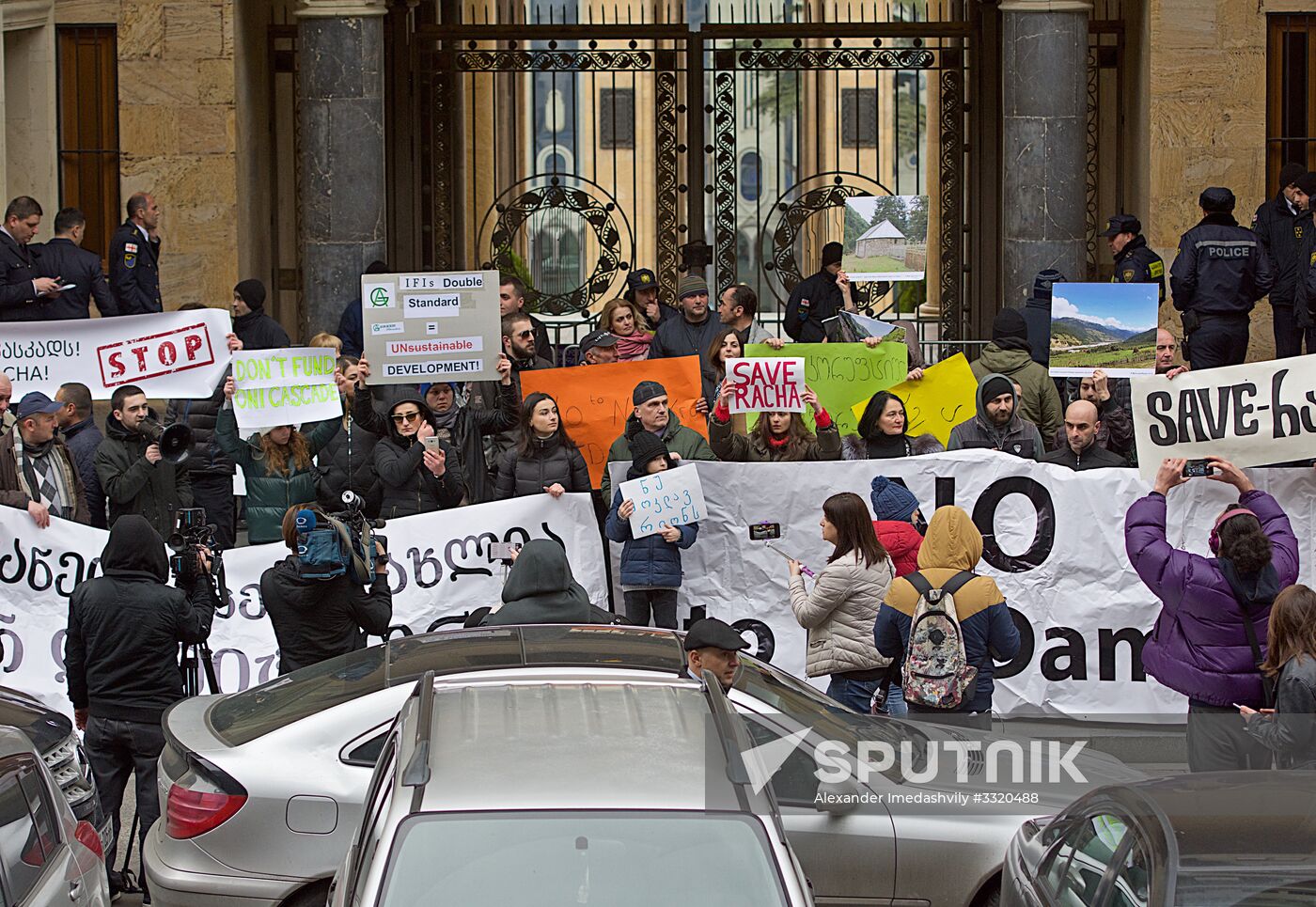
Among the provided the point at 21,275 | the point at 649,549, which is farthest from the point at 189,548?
the point at 21,275

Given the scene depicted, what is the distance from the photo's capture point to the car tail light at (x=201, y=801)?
Result: 672 cm

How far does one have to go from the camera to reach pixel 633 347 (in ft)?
42.4

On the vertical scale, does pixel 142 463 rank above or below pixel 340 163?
below

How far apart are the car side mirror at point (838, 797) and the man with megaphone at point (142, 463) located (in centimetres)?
553

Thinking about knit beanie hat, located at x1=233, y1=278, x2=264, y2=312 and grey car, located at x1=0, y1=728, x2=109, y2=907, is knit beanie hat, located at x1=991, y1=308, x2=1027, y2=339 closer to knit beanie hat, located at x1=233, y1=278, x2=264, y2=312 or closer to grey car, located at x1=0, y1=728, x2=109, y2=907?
knit beanie hat, located at x1=233, y1=278, x2=264, y2=312

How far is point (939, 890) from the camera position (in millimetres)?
6797

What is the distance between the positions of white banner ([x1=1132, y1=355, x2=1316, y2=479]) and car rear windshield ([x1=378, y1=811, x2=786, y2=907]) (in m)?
6.58

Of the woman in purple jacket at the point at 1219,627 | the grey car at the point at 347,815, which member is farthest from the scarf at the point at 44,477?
the woman in purple jacket at the point at 1219,627

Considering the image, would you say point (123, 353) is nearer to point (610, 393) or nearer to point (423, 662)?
point (610, 393)

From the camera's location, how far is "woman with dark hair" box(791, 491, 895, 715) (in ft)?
28.3

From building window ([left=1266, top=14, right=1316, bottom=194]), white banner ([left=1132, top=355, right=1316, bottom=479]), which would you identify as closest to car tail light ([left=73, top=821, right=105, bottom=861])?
white banner ([left=1132, top=355, right=1316, bottom=479])

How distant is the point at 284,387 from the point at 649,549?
2.68 metres

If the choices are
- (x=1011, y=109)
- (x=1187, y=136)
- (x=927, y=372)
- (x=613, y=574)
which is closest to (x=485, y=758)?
(x=613, y=574)

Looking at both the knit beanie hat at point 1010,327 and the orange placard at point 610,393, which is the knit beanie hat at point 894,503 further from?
the knit beanie hat at point 1010,327
